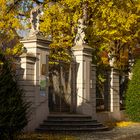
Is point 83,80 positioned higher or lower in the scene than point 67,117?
higher

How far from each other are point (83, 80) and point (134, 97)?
4.50 metres

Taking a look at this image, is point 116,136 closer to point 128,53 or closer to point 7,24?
point 7,24

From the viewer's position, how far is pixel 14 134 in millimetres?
14547

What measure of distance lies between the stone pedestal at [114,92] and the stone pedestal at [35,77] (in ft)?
22.1

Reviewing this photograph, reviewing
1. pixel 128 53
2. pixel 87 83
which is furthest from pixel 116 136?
pixel 128 53

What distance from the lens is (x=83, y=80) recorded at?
2273cm

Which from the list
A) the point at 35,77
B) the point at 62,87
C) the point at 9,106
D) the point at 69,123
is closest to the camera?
the point at 9,106

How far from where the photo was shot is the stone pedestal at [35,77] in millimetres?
19312

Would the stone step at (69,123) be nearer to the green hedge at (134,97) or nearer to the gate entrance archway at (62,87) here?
the gate entrance archway at (62,87)

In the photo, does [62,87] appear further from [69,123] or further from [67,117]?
[69,123]

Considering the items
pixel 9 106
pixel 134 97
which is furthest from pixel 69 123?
pixel 9 106

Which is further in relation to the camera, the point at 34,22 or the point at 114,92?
the point at 114,92

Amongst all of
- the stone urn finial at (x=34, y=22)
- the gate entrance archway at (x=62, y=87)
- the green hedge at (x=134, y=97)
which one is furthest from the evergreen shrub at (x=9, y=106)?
the green hedge at (x=134, y=97)

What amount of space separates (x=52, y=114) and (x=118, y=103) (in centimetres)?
678
